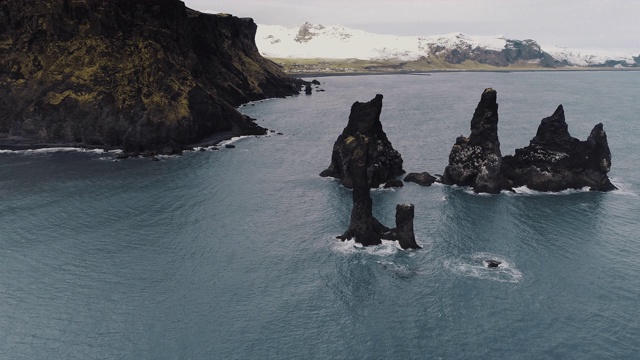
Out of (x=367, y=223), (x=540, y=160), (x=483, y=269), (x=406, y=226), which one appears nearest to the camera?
(x=483, y=269)

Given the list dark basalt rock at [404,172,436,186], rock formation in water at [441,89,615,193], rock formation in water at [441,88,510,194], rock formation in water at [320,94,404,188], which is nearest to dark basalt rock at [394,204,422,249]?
rock formation in water at [320,94,404,188]

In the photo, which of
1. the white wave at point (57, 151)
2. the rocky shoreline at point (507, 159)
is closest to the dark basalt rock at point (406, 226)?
the rocky shoreline at point (507, 159)

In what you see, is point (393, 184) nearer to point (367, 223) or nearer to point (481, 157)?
point (481, 157)

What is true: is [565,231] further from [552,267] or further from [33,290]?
[33,290]

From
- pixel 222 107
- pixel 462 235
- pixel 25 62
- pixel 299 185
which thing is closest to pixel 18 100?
pixel 25 62

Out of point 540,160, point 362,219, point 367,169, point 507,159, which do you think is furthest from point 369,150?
point 540,160

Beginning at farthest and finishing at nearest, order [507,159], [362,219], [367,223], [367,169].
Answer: [507,159], [367,169], [362,219], [367,223]

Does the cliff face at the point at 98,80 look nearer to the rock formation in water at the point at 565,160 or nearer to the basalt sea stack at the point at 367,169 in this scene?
the basalt sea stack at the point at 367,169

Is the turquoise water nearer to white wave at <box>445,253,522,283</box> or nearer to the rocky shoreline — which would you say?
white wave at <box>445,253,522,283</box>
